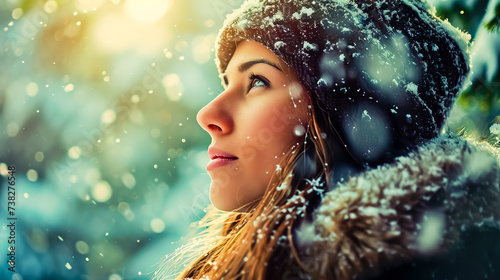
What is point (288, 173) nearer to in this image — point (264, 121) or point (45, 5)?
point (264, 121)

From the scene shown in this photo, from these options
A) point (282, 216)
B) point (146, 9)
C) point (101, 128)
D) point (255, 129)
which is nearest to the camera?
point (282, 216)

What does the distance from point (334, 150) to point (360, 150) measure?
0.06 metres

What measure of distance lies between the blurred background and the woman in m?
0.81

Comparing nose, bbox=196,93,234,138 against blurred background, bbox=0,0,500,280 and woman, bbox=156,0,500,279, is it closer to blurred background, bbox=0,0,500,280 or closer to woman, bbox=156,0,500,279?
woman, bbox=156,0,500,279

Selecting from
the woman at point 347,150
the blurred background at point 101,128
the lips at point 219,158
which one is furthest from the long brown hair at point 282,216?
the blurred background at point 101,128

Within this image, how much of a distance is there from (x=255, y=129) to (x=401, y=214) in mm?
371

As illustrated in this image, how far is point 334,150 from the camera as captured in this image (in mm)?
792

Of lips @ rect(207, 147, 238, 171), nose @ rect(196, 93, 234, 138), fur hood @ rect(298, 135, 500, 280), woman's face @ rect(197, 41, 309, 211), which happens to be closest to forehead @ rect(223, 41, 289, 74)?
woman's face @ rect(197, 41, 309, 211)

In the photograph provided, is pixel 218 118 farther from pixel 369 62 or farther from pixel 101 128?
pixel 101 128

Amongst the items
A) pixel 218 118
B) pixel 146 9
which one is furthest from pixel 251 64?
pixel 146 9

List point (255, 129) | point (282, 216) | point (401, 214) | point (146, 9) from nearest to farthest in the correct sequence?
point (401, 214) → point (282, 216) → point (255, 129) → point (146, 9)

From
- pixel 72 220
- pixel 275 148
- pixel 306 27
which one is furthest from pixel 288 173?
pixel 72 220

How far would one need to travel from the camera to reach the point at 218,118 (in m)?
0.84

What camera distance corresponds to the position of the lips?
2.78 feet
